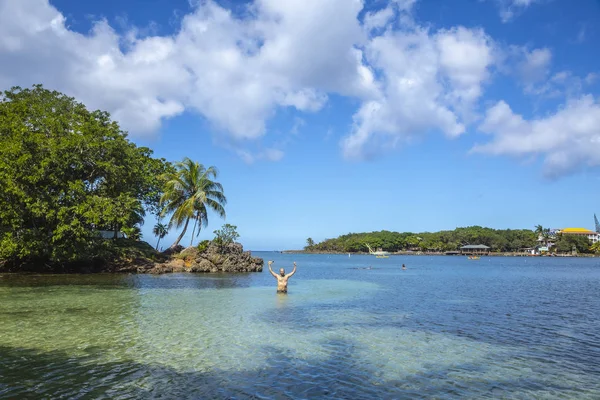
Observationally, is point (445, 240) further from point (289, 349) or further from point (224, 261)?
point (289, 349)

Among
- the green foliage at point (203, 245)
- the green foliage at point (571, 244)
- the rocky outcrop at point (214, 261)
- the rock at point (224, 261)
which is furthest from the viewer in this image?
the green foliage at point (571, 244)

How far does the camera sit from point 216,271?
1703 inches

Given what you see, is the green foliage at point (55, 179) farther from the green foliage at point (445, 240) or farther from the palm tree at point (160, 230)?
the green foliage at point (445, 240)

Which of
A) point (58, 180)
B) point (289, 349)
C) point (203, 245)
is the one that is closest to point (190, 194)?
point (203, 245)

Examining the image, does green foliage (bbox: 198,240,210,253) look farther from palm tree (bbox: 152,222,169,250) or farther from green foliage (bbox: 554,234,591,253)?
green foliage (bbox: 554,234,591,253)

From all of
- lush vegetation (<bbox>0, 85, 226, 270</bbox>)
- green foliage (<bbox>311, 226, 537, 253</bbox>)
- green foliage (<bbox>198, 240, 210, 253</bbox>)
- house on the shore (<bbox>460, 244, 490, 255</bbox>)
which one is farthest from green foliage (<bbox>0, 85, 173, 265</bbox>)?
green foliage (<bbox>311, 226, 537, 253</bbox>)

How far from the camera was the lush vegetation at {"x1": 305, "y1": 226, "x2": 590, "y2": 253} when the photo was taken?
158125 millimetres

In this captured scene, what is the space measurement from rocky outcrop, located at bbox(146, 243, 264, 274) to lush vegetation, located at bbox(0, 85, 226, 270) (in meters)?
7.07

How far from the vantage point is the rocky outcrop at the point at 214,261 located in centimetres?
4222

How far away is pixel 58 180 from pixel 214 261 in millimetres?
19466

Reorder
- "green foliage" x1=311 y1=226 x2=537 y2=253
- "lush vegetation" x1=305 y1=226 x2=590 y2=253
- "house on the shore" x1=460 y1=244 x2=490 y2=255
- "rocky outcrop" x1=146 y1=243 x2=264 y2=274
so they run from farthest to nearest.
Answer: "green foliage" x1=311 y1=226 x2=537 y2=253, "lush vegetation" x1=305 y1=226 x2=590 y2=253, "house on the shore" x1=460 y1=244 x2=490 y2=255, "rocky outcrop" x1=146 y1=243 x2=264 y2=274

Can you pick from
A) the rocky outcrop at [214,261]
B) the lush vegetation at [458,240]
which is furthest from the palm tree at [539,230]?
the rocky outcrop at [214,261]

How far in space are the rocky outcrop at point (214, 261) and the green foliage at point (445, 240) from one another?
13690 cm

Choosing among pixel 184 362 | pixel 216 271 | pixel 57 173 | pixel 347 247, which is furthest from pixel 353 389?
pixel 347 247
